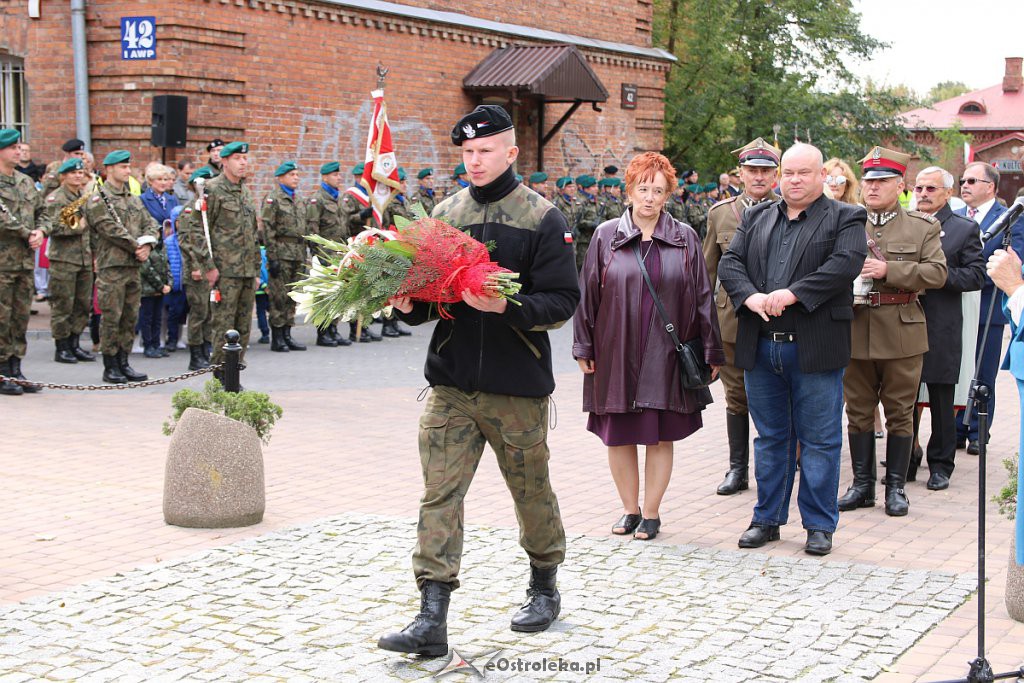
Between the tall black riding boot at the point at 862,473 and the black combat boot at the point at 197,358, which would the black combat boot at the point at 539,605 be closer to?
the tall black riding boot at the point at 862,473

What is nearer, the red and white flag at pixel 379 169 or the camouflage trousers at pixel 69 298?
the camouflage trousers at pixel 69 298

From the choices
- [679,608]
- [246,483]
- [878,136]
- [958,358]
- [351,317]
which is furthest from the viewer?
[878,136]

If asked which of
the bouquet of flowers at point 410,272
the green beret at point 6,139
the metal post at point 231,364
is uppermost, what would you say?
the green beret at point 6,139

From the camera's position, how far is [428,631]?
494cm

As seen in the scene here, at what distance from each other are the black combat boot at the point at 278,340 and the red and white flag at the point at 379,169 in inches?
82.2

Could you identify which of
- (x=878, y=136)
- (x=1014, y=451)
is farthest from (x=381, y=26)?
(x=878, y=136)

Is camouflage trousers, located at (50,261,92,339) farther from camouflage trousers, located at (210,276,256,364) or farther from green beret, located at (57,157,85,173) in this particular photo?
camouflage trousers, located at (210,276,256,364)

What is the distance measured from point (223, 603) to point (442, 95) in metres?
17.0

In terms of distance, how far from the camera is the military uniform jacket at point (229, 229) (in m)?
12.4

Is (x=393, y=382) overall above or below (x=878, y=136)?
below

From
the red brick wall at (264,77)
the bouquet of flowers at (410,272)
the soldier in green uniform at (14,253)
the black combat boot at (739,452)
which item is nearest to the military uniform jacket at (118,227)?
the soldier in green uniform at (14,253)

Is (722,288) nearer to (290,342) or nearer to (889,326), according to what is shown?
(889,326)

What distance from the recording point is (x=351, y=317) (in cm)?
504

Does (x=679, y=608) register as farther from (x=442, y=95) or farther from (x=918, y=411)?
(x=442, y=95)
